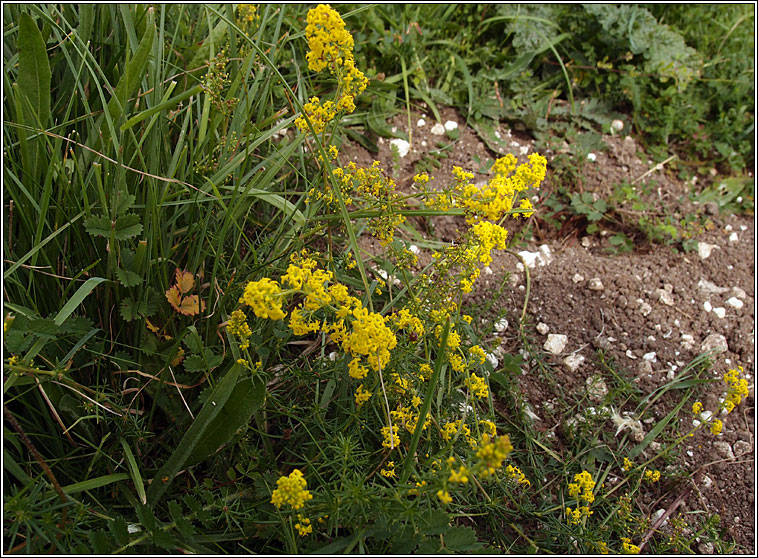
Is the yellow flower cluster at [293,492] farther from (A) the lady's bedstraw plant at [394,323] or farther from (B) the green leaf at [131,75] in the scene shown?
(B) the green leaf at [131,75]

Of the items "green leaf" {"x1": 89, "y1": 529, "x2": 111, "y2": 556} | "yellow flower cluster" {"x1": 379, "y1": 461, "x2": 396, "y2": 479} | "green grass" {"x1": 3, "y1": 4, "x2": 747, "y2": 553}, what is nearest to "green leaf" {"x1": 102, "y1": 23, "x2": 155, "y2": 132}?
"green grass" {"x1": 3, "y1": 4, "x2": 747, "y2": 553}

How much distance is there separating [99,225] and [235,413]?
1.86ft

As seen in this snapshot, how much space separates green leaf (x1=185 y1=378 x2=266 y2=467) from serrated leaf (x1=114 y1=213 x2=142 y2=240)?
1.50ft

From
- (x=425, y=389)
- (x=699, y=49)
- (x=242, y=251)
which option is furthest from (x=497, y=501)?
(x=699, y=49)

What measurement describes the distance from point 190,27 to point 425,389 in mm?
1674

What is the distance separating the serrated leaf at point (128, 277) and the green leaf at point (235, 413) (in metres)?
0.37

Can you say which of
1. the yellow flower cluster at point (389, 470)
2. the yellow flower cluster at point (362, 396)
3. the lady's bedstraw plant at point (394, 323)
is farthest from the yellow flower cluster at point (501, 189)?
the yellow flower cluster at point (389, 470)

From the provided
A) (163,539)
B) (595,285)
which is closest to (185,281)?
(163,539)

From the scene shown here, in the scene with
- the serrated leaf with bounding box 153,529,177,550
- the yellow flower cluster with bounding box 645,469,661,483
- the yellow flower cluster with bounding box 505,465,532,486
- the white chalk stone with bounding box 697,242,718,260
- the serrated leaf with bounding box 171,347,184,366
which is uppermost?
the white chalk stone with bounding box 697,242,718,260

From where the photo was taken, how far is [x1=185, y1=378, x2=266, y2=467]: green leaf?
152 centimetres

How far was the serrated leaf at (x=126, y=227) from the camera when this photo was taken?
62.6 inches

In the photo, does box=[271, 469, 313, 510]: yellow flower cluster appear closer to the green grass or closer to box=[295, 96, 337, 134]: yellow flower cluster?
the green grass

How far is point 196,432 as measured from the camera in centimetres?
153

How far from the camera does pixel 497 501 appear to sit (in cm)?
169
